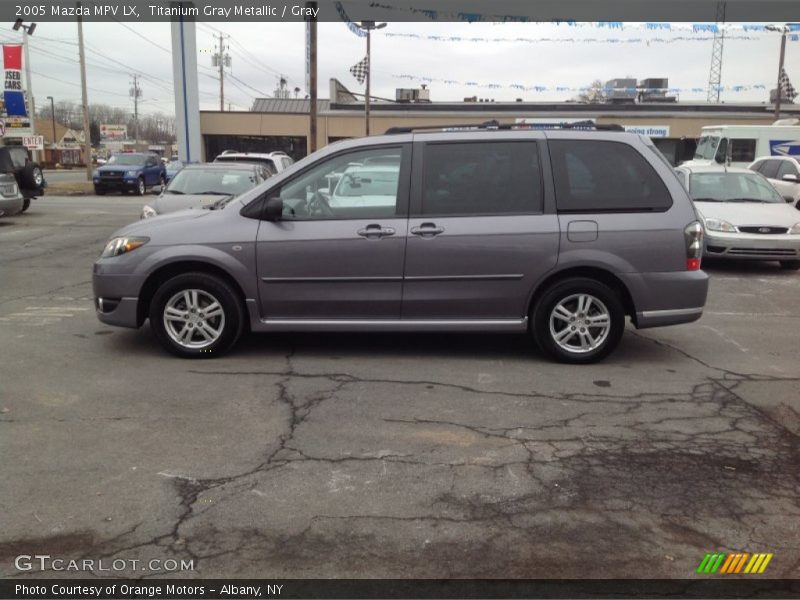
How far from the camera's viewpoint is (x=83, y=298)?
28.3ft

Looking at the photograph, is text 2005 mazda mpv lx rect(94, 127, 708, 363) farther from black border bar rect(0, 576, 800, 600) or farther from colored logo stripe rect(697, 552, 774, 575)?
black border bar rect(0, 576, 800, 600)

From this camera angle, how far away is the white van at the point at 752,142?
915 inches

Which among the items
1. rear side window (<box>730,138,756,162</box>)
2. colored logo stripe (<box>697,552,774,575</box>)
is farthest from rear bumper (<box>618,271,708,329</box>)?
rear side window (<box>730,138,756,162</box>)

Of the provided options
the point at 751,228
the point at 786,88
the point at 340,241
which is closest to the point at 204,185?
the point at 340,241

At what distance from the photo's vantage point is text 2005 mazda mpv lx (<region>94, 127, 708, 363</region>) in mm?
5914

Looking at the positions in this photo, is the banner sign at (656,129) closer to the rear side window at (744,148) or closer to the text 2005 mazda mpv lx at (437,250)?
the rear side window at (744,148)

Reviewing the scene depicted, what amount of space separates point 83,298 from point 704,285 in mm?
6849

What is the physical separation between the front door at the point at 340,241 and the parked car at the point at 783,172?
1297cm

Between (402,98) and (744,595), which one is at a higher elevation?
(402,98)

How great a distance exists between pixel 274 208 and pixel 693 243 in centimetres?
345

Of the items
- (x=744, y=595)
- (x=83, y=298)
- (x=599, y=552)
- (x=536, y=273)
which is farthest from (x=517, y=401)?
(x=83, y=298)

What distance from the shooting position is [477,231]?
5895 millimetres

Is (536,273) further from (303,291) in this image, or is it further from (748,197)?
(748,197)

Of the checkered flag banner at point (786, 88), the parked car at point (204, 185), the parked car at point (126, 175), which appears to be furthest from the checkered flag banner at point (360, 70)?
the parked car at point (204, 185)
